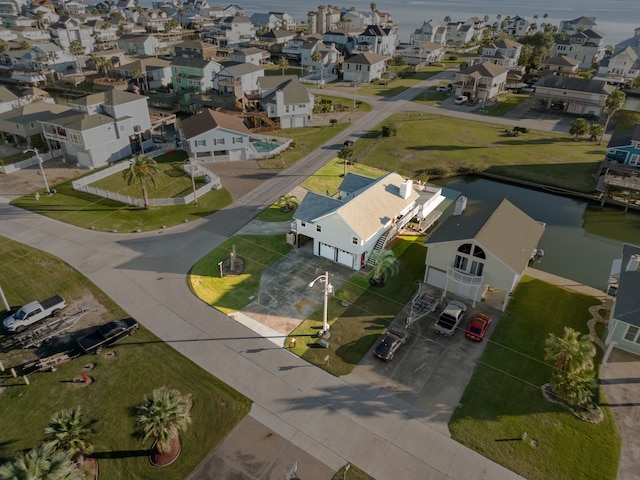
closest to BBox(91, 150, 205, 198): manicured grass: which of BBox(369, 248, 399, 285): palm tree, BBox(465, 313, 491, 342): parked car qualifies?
BBox(369, 248, 399, 285): palm tree

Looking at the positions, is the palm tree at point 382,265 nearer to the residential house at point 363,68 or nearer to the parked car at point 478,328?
the parked car at point 478,328

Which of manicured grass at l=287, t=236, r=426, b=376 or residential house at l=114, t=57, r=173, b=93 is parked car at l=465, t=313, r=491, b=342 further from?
residential house at l=114, t=57, r=173, b=93

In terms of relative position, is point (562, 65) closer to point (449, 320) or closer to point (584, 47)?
point (584, 47)

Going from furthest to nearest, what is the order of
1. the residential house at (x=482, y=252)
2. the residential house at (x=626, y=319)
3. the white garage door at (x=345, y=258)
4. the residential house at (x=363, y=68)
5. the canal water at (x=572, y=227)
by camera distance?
the residential house at (x=363, y=68)
the canal water at (x=572, y=227)
the white garage door at (x=345, y=258)
the residential house at (x=482, y=252)
the residential house at (x=626, y=319)

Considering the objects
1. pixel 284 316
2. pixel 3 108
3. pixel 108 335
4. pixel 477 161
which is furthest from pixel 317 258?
pixel 3 108

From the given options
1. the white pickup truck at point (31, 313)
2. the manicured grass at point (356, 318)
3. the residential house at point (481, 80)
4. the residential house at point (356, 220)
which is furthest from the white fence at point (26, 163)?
the residential house at point (481, 80)

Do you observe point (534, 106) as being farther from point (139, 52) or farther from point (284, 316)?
Answer: point (139, 52)

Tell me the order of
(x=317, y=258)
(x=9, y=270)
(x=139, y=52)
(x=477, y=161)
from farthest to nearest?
(x=139, y=52), (x=477, y=161), (x=317, y=258), (x=9, y=270)
